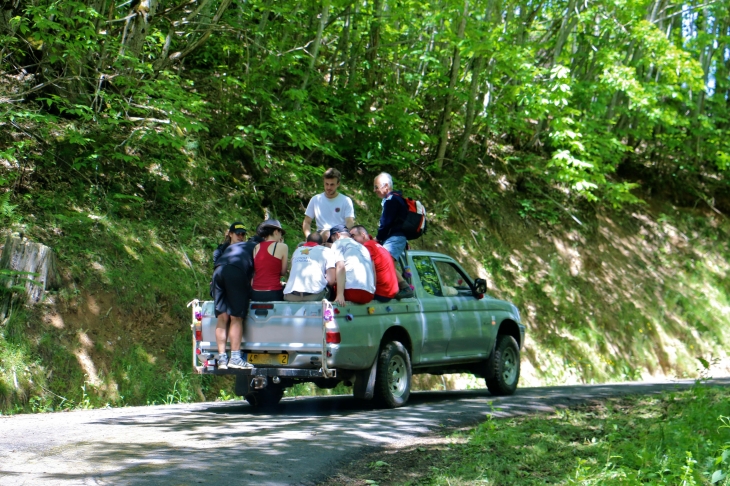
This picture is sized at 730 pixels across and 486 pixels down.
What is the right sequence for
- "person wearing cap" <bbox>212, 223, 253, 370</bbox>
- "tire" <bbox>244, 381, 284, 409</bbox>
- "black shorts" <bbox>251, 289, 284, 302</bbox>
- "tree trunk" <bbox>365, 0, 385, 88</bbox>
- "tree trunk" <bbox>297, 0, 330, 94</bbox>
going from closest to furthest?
"person wearing cap" <bbox>212, 223, 253, 370</bbox>
"black shorts" <bbox>251, 289, 284, 302</bbox>
"tire" <bbox>244, 381, 284, 409</bbox>
"tree trunk" <bbox>297, 0, 330, 94</bbox>
"tree trunk" <bbox>365, 0, 385, 88</bbox>

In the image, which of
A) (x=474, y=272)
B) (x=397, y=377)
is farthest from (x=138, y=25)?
(x=474, y=272)

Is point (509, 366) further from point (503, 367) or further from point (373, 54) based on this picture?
point (373, 54)

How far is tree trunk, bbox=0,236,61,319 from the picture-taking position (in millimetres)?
11008

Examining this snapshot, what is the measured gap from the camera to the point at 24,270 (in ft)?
36.9

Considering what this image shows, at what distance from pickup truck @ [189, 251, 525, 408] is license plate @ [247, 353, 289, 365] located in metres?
0.01

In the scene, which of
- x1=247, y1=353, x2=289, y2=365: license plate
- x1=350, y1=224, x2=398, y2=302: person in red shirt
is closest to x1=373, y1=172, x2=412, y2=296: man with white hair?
x1=350, y1=224, x2=398, y2=302: person in red shirt

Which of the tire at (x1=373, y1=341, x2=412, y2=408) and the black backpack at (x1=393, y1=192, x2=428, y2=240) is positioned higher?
the black backpack at (x1=393, y1=192, x2=428, y2=240)

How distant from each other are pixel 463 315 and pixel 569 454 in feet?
14.1

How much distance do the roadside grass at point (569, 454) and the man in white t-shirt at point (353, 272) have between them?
2015mm

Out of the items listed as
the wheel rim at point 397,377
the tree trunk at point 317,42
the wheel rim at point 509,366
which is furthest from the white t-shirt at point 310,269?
the tree trunk at point 317,42

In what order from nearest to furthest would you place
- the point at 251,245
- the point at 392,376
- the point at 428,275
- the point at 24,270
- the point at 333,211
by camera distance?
1. the point at 251,245
2. the point at 392,376
3. the point at 333,211
4. the point at 428,275
5. the point at 24,270

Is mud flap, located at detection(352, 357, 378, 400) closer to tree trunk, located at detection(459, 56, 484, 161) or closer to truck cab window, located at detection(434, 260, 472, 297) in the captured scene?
truck cab window, located at detection(434, 260, 472, 297)

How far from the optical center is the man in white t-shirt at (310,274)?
9312mm

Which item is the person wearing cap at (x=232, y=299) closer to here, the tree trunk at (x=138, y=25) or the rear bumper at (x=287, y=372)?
the rear bumper at (x=287, y=372)
